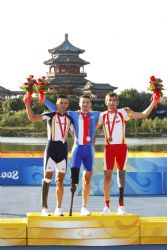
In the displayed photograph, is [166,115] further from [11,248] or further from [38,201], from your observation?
[11,248]

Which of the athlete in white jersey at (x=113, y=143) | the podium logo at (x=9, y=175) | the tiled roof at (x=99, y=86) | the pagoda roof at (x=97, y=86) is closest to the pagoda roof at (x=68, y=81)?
the pagoda roof at (x=97, y=86)

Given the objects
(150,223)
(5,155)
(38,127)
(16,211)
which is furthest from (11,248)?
(38,127)


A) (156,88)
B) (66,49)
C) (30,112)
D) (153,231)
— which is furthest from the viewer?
(66,49)

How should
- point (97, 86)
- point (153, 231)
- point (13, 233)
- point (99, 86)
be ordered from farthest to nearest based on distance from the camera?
point (99, 86), point (97, 86), point (153, 231), point (13, 233)

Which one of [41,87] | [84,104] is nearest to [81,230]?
[84,104]

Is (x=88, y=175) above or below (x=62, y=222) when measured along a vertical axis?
above

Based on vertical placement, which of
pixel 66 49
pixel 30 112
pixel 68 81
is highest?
pixel 66 49

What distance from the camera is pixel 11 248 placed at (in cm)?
544

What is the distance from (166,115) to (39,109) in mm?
15115

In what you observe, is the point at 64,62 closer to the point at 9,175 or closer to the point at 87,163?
the point at 9,175

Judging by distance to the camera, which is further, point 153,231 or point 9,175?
point 9,175

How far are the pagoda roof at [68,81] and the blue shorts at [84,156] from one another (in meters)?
50.4

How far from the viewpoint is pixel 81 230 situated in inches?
215

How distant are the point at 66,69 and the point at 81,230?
54.5 m
